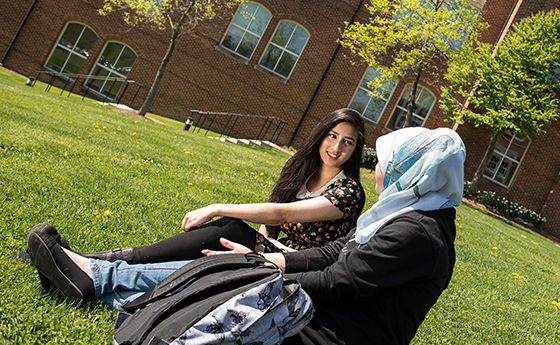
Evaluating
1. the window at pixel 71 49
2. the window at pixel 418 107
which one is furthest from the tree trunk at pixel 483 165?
the window at pixel 71 49

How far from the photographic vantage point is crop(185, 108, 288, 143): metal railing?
17031 millimetres

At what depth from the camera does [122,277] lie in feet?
6.08

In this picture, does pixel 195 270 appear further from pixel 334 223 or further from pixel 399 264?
pixel 334 223

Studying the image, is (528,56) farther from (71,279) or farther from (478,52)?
(71,279)

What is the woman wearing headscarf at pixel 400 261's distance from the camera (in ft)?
4.77

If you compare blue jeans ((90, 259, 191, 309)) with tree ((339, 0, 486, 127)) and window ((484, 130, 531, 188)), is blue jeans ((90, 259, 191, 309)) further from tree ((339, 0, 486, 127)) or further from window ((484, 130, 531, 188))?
window ((484, 130, 531, 188))

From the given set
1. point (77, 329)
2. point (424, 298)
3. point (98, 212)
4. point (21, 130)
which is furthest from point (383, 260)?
point (21, 130)

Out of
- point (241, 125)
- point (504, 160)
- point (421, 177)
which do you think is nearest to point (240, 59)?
point (241, 125)

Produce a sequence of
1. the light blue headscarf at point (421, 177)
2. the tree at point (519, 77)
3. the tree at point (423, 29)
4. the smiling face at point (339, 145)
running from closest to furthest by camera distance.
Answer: the light blue headscarf at point (421, 177) < the smiling face at point (339, 145) < the tree at point (423, 29) < the tree at point (519, 77)

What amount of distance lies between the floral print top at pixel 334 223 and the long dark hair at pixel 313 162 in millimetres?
169

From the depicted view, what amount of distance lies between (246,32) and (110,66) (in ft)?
21.3

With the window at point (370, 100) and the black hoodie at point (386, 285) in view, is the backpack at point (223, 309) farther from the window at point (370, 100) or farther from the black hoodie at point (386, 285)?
the window at point (370, 100)

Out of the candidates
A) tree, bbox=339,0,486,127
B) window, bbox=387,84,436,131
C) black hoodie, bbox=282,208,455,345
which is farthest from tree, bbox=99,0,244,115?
black hoodie, bbox=282,208,455,345

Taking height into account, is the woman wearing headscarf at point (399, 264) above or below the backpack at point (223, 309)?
above
